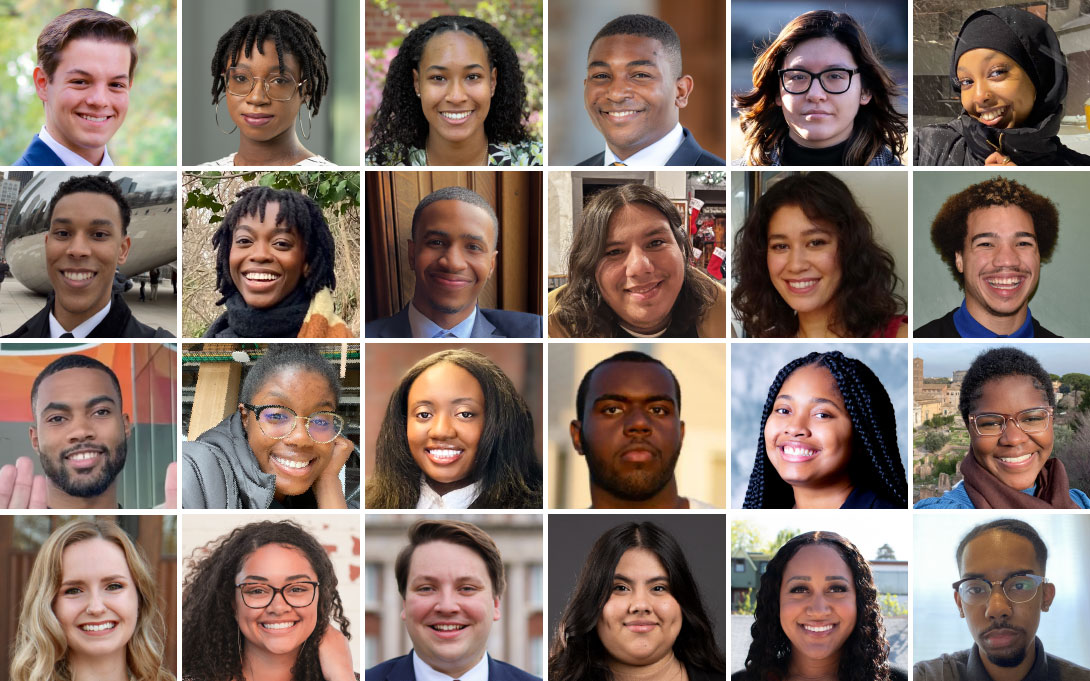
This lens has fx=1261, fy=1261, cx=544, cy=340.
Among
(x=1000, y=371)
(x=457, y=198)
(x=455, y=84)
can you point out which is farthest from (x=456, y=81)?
(x=1000, y=371)

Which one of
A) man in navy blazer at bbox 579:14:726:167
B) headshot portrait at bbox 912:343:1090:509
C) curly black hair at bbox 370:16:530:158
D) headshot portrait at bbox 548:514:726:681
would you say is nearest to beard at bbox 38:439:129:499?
curly black hair at bbox 370:16:530:158

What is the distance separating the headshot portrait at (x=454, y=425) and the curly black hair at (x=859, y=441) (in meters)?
0.63

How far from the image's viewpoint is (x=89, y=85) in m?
3.56

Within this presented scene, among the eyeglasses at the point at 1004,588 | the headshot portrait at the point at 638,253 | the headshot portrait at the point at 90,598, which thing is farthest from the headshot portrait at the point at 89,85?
the eyeglasses at the point at 1004,588

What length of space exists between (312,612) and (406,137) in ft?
4.50

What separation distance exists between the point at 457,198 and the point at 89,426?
1.22 meters

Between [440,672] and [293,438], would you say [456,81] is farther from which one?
[440,672]

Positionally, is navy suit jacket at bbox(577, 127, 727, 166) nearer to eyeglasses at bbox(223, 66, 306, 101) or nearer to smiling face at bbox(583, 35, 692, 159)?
smiling face at bbox(583, 35, 692, 159)

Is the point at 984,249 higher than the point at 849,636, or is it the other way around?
the point at 984,249

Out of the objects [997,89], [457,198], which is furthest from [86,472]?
[997,89]

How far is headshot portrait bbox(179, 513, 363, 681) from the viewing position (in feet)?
11.7

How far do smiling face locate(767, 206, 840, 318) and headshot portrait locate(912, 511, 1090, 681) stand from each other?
685 millimetres

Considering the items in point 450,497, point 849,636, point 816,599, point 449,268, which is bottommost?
point 849,636

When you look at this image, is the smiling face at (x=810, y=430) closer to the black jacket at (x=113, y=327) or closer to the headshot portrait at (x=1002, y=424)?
the headshot portrait at (x=1002, y=424)
